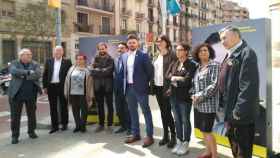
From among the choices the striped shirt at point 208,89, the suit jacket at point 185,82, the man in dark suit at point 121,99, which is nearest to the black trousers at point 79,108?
the man in dark suit at point 121,99

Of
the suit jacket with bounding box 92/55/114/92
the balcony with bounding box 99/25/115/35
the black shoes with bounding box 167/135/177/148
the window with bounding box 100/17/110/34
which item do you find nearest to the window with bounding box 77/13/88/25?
the balcony with bounding box 99/25/115/35

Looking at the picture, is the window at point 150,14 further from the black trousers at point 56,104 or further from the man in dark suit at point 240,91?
the man in dark suit at point 240,91

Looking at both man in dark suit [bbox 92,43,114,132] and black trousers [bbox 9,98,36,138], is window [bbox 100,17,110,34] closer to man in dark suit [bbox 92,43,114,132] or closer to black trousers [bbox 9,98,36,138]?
man in dark suit [bbox 92,43,114,132]

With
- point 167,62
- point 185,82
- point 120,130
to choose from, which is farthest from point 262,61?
point 120,130

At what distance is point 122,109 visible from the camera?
6902mm

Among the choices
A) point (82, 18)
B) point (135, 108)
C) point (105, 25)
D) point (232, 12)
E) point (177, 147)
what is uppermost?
point (232, 12)

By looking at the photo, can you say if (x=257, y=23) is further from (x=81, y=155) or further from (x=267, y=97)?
(x=81, y=155)

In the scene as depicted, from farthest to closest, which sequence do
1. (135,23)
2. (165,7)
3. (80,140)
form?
(135,23) → (165,7) → (80,140)

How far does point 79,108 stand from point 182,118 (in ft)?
8.55

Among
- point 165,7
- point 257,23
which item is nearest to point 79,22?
point 165,7

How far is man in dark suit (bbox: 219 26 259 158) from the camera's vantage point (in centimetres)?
333

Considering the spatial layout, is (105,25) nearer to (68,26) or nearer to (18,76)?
(68,26)

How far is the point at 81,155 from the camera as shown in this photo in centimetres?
554

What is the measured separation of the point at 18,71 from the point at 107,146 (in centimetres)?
215
